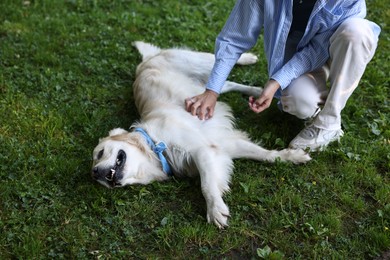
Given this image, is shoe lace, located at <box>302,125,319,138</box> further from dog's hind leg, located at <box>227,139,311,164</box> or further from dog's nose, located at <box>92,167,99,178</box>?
dog's nose, located at <box>92,167,99,178</box>

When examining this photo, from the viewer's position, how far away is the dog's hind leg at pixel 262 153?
12.6 ft

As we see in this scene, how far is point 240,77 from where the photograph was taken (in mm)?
5074

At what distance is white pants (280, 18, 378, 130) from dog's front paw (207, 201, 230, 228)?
102 cm

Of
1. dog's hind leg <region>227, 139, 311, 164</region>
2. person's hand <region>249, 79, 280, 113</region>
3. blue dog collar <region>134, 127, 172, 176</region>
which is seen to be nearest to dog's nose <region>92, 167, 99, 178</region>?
blue dog collar <region>134, 127, 172, 176</region>

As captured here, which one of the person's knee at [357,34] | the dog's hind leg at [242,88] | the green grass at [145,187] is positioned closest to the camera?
the green grass at [145,187]

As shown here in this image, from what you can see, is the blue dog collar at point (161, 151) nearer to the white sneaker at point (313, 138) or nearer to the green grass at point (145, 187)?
the green grass at point (145, 187)

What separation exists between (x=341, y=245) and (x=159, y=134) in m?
1.59

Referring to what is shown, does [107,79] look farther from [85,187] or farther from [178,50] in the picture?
[85,187]

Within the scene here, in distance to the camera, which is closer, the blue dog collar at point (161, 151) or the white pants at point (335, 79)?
the white pants at point (335, 79)

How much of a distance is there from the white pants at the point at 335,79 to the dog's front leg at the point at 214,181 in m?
0.70

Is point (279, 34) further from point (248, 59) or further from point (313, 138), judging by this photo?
point (248, 59)

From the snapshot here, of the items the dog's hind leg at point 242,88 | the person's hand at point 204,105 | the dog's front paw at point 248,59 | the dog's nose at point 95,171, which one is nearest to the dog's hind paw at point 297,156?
the person's hand at point 204,105

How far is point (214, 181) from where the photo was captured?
3.61 meters

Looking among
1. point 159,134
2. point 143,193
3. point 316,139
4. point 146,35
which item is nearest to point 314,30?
point 316,139
